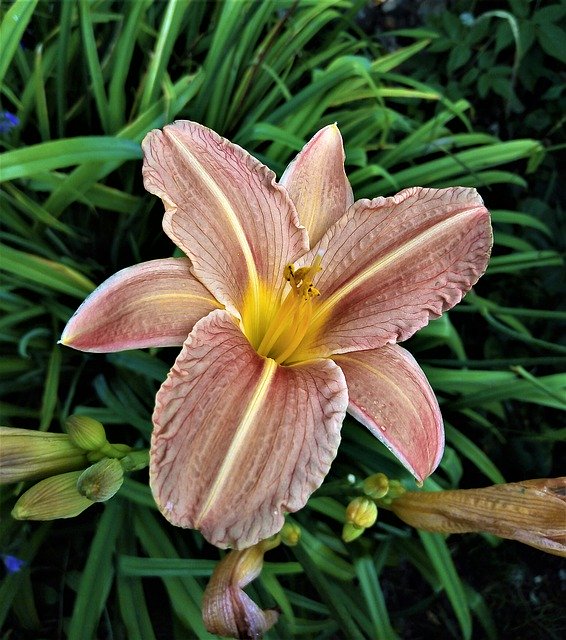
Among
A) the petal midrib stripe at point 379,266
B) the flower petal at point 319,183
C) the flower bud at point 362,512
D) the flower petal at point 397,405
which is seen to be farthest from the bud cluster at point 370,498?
the flower petal at point 319,183

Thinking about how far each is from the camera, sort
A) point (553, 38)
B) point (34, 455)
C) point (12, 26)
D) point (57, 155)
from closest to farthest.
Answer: point (34, 455) → point (57, 155) → point (12, 26) → point (553, 38)

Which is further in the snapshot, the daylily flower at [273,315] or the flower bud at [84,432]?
the flower bud at [84,432]

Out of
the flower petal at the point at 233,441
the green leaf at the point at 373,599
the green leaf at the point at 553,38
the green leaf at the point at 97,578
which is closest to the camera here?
the flower petal at the point at 233,441

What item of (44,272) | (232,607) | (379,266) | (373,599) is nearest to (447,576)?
(373,599)

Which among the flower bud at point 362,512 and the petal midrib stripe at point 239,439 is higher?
the petal midrib stripe at point 239,439

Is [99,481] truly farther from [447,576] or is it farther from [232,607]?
[447,576]

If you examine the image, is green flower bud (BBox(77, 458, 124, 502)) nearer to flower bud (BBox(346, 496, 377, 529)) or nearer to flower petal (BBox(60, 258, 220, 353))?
flower petal (BBox(60, 258, 220, 353))

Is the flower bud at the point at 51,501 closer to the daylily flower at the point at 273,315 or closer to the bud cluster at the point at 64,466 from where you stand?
the bud cluster at the point at 64,466
